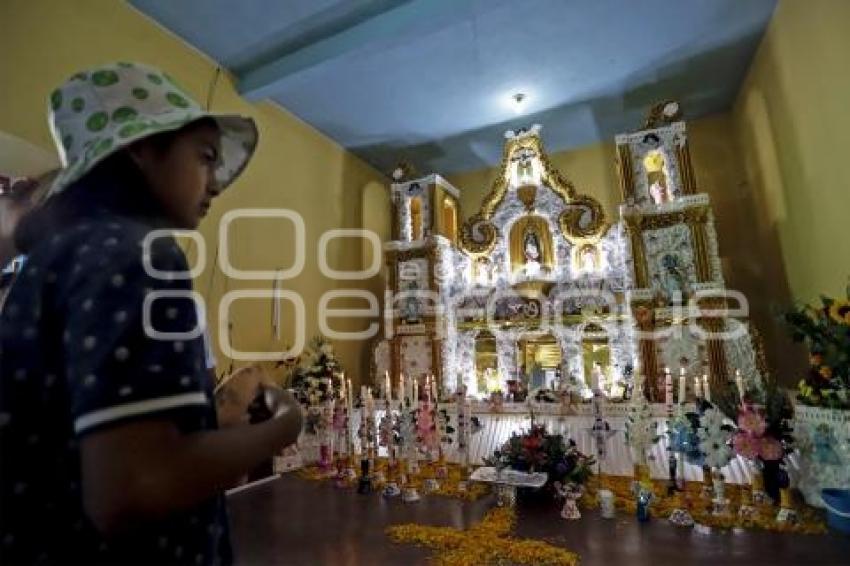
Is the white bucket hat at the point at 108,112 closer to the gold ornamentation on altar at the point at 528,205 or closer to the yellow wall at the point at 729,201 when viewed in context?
the gold ornamentation on altar at the point at 528,205

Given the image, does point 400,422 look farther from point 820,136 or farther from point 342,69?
point 820,136

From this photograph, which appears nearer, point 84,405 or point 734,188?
point 84,405

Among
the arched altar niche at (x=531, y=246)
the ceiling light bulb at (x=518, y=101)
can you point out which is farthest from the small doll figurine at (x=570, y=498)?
the ceiling light bulb at (x=518, y=101)

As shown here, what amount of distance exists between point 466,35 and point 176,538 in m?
3.49

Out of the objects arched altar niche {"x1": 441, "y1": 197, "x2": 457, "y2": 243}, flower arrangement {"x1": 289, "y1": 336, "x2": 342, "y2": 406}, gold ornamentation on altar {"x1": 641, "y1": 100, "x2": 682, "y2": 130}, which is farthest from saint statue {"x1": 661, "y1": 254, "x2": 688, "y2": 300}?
flower arrangement {"x1": 289, "y1": 336, "x2": 342, "y2": 406}

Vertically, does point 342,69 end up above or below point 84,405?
above

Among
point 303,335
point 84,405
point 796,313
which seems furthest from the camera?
point 303,335

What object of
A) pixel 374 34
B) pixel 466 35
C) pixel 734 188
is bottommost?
pixel 734 188

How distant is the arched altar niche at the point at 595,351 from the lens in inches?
153

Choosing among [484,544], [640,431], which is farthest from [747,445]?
[484,544]

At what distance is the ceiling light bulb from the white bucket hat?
379cm

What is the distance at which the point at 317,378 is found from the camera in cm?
331

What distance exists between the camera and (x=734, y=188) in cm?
417

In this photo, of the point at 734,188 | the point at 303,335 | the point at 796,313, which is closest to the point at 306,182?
the point at 303,335
